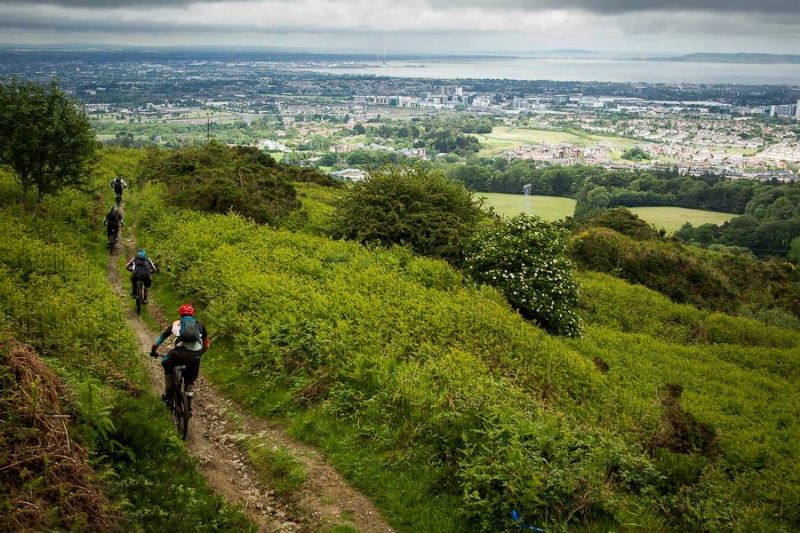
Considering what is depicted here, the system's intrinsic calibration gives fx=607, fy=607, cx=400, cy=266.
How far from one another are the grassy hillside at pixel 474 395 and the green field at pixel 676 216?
162ft

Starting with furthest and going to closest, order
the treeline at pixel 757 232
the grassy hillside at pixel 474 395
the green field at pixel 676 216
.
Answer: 1. the green field at pixel 676 216
2. the treeline at pixel 757 232
3. the grassy hillside at pixel 474 395

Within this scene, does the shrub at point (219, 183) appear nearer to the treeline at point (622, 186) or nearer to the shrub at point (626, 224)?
the shrub at point (626, 224)

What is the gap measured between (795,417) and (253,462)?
12.5 metres

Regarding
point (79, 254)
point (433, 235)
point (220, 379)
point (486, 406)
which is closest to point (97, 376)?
point (220, 379)

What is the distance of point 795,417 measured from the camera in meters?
14.1

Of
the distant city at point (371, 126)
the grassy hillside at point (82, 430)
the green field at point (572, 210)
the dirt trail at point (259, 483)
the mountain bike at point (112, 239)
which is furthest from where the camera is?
the distant city at point (371, 126)

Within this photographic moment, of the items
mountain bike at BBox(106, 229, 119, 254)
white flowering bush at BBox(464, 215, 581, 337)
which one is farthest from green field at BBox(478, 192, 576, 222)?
mountain bike at BBox(106, 229, 119, 254)

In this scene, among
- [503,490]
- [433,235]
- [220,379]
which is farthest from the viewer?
[433,235]

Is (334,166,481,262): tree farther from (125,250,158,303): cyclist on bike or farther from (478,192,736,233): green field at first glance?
(478,192,736,233): green field

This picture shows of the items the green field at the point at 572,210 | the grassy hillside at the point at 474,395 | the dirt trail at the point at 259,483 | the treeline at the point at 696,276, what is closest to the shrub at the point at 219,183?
the grassy hillside at the point at 474,395

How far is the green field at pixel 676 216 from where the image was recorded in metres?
65.9

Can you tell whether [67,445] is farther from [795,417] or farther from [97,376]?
[795,417]

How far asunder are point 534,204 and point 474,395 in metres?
62.1

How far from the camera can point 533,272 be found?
18.6 meters
